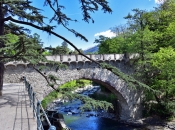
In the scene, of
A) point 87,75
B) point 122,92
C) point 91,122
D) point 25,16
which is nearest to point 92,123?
point 91,122

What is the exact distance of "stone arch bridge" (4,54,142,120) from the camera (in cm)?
1265

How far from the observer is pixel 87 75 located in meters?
14.4

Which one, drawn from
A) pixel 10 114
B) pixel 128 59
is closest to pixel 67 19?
pixel 10 114

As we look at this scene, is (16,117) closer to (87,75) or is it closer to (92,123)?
(87,75)

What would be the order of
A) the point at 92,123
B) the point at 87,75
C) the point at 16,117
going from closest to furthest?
the point at 16,117
the point at 87,75
the point at 92,123

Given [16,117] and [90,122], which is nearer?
[16,117]

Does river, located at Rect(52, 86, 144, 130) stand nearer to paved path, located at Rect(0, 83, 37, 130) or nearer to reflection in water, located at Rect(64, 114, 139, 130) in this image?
reflection in water, located at Rect(64, 114, 139, 130)

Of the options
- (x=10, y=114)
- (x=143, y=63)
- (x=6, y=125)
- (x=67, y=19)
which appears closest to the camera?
(x=6, y=125)

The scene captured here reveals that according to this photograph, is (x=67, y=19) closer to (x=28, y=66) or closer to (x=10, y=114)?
(x=10, y=114)

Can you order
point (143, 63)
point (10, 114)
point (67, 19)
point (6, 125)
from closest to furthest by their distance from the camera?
point (6, 125), point (10, 114), point (67, 19), point (143, 63)

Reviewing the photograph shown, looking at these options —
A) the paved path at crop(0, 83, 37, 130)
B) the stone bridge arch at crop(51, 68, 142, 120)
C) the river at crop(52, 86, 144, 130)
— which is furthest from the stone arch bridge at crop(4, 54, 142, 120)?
the paved path at crop(0, 83, 37, 130)

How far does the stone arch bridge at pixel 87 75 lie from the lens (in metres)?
12.6

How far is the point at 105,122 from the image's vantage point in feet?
53.8

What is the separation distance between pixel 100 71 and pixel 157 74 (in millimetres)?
4169
